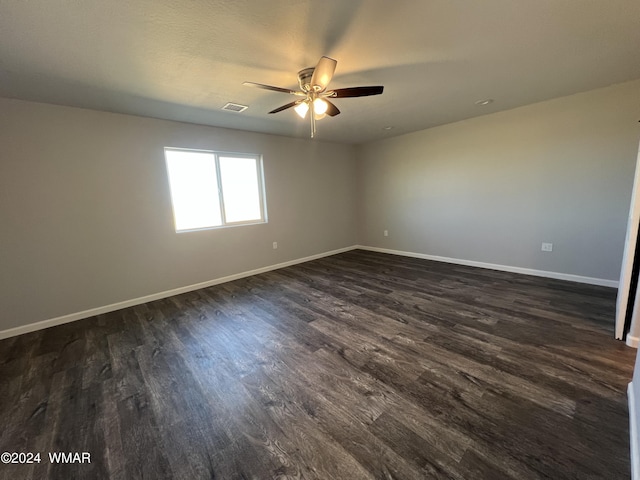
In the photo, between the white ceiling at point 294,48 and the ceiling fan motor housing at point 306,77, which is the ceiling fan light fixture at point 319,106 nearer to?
the ceiling fan motor housing at point 306,77

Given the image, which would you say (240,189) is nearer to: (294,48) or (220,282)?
(220,282)

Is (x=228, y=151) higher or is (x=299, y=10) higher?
(x=299, y=10)

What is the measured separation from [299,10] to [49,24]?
1509 mm

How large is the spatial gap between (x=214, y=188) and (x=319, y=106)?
2.41 m

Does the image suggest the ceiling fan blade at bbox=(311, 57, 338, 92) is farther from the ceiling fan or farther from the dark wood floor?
the dark wood floor

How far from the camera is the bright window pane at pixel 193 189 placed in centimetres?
365

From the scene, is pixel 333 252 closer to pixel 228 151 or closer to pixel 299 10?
pixel 228 151

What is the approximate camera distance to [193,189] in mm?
3822

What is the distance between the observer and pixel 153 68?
2066 mm

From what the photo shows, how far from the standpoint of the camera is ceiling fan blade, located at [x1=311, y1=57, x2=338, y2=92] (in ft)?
5.85

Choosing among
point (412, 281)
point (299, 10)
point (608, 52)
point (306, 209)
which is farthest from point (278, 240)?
point (608, 52)

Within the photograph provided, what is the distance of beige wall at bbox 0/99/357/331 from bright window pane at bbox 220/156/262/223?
21 cm

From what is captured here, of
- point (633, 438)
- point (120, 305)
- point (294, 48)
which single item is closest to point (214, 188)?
point (120, 305)

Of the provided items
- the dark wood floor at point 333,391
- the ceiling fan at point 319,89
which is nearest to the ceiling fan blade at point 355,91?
the ceiling fan at point 319,89
